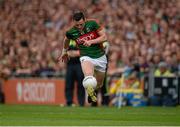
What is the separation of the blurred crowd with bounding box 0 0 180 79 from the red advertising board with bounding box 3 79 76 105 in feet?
1.09

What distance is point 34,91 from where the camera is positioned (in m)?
28.1

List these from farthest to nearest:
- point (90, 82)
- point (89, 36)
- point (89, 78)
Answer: point (89, 36) → point (89, 78) → point (90, 82)

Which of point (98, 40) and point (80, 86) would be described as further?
point (80, 86)

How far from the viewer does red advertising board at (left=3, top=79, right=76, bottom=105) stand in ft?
89.8

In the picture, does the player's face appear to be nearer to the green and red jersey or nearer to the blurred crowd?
the green and red jersey

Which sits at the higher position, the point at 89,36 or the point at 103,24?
the point at 103,24

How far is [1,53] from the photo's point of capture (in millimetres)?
30219

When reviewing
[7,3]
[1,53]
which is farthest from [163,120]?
[7,3]

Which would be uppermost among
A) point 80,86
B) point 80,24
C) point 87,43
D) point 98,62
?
point 80,24

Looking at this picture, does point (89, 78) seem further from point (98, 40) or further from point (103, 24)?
point (103, 24)

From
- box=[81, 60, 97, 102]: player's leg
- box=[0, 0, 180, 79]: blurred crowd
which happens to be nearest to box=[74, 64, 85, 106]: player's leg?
box=[0, 0, 180, 79]: blurred crowd

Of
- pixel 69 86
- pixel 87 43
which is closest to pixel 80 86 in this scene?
pixel 69 86

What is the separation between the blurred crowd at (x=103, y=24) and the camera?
25562 millimetres

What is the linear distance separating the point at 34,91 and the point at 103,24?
11.8 feet
